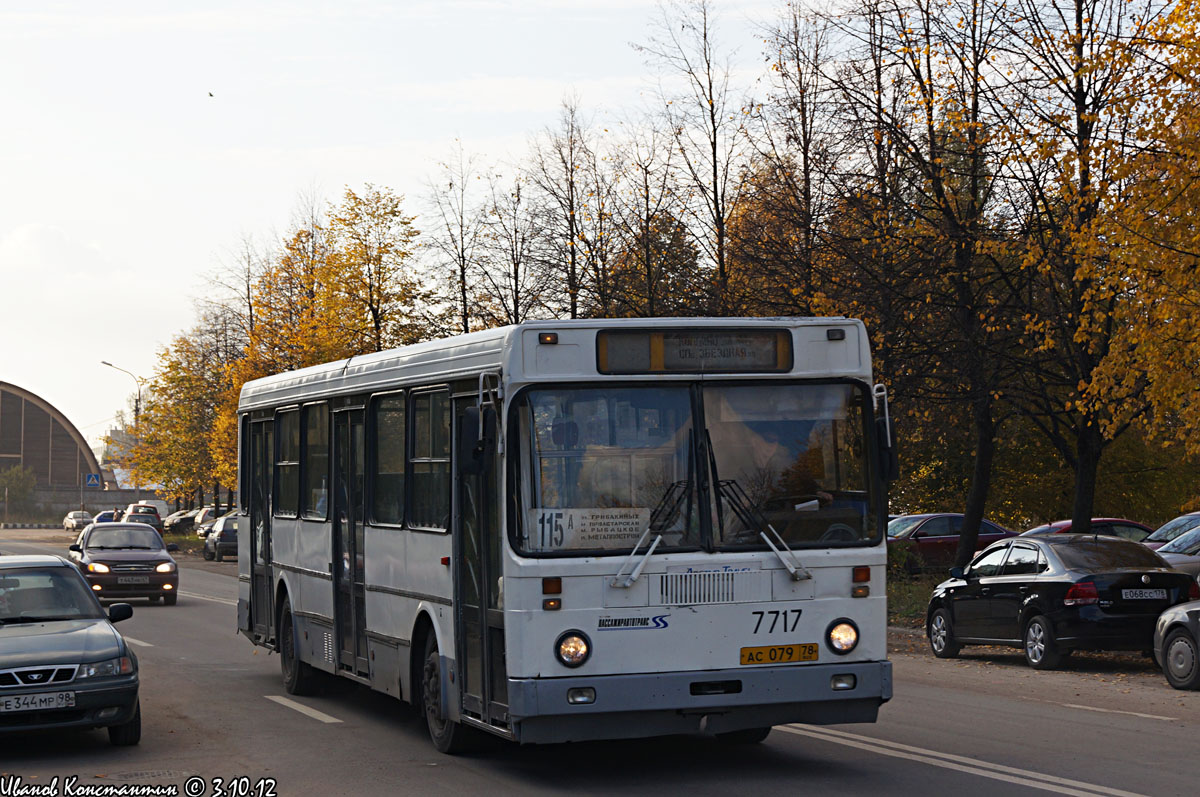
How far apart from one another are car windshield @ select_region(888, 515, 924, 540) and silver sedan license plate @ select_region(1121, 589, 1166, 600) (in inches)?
726

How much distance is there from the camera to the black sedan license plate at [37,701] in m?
10.2

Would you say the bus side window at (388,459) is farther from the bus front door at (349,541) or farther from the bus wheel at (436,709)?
the bus wheel at (436,709)

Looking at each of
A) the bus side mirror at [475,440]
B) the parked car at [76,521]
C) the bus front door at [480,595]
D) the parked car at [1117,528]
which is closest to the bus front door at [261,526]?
the bus front door at [480,595]

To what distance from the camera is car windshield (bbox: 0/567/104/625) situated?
11.6 m

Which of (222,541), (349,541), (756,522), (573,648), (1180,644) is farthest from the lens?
(222,541)

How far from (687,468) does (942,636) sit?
1142 cm

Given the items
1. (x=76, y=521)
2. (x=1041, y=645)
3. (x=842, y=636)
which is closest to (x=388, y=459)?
(x=842, y=636)

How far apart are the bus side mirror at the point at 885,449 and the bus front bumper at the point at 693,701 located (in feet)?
3.95

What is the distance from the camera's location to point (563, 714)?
8.95 metres

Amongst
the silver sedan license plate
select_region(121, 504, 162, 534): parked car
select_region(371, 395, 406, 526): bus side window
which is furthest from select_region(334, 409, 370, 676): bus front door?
select_region(121, 504, 162, 534): parked car

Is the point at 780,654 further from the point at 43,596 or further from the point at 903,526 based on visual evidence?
the point at 903,526

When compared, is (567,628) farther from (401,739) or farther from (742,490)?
(401,739)

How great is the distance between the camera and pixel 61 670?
10.5 m

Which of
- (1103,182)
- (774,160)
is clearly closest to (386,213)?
(774,160)
